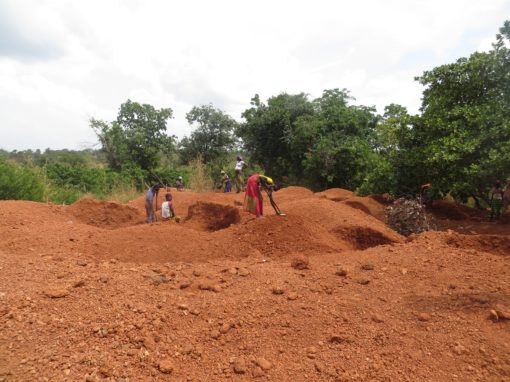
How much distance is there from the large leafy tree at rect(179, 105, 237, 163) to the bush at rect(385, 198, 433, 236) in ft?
45.6

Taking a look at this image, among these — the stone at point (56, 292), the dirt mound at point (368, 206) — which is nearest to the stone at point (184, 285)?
the stone at point (56, 292)

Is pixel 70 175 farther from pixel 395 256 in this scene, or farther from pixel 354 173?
pixel 395 256

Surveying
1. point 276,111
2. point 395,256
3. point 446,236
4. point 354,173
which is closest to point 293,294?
point 395,256

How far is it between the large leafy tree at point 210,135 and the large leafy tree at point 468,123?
1289 centimetres

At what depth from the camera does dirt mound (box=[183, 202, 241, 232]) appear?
331 inches

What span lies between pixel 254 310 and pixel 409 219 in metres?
5.23

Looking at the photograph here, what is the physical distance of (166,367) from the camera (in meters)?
2.64

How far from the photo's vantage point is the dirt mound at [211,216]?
8.41 metres

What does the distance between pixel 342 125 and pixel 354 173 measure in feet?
6.69

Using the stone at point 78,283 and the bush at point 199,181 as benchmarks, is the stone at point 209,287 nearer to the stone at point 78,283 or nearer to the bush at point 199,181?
the stone at point 78,283

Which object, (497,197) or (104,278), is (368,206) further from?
(104,278)

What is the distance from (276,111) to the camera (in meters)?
17.2

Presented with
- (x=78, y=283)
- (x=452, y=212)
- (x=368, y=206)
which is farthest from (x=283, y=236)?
(x=452, y=212)

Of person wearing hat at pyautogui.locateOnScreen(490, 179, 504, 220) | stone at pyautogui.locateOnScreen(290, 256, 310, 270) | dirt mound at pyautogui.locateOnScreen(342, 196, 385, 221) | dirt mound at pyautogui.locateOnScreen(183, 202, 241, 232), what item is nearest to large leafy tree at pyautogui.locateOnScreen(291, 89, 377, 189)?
dirt mound at pyautogui.locateOnScreen(342, 196, 385, 221)
